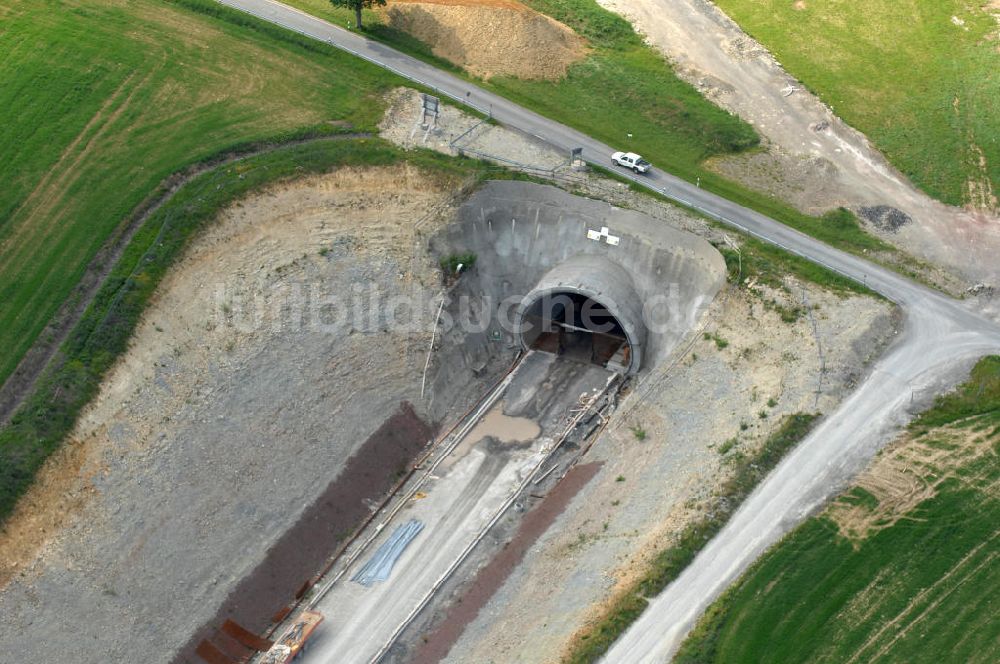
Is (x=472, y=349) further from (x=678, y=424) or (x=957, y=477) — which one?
(x=957, y=477)

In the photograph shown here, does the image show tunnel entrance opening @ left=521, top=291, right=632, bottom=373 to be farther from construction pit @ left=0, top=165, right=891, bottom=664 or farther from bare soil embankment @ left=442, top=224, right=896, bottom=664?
bare soil embankment @ left=442, top=224, right=896, bottom=664

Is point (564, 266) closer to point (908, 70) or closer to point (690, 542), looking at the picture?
point (690, 542)

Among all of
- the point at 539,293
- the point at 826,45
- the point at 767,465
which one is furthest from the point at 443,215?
the point at 826,45

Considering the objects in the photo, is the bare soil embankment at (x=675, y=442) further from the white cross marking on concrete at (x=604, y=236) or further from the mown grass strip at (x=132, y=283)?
the mown grass strip at (x=132, y=283)

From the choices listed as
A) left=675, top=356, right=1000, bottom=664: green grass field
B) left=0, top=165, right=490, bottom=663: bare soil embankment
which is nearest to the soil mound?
left=0, top=165, right=490, bottom=663: bare soil embankment

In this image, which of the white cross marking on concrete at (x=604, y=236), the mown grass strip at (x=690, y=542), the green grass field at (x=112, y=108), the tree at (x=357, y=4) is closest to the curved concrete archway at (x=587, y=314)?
the white cross marking on concrete at (x=604, y=236)

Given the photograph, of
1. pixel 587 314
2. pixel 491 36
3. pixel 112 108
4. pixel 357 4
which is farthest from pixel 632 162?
pixel 112 108

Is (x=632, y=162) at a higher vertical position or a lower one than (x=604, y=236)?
higher
